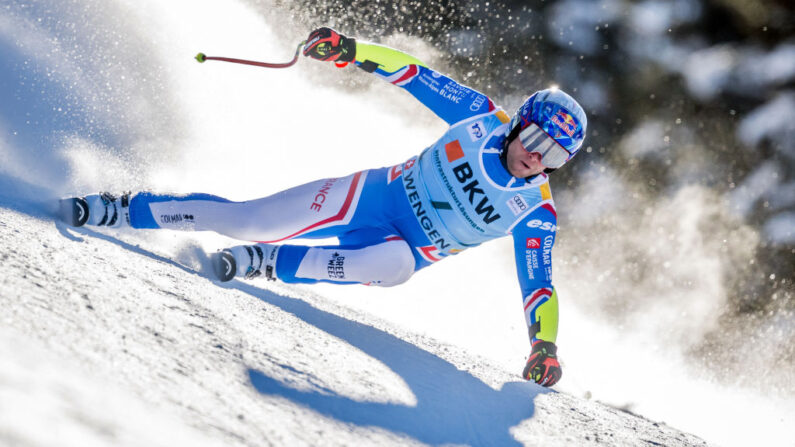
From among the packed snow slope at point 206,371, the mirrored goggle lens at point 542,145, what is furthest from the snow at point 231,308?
the mirrored goggle lens at point 542,145

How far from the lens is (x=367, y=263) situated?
3.31 m

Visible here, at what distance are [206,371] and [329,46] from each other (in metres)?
2.48

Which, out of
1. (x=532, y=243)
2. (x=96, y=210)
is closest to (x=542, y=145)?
(x=532, y=243)

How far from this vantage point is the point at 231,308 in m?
2.64

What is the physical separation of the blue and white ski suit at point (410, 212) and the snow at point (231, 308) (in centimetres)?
27

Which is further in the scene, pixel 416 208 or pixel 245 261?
pixel 416 208

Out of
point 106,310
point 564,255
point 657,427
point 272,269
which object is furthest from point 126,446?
point 564,255

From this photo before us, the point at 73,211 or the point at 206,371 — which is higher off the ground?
the point at 73,211

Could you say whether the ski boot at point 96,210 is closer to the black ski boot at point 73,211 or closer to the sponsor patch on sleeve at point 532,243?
→ the black ski boot at point 73,211

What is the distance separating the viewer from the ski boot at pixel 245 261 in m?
3.21

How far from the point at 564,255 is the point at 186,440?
12.8 meters

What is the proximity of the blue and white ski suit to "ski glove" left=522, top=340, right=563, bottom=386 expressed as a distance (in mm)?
86

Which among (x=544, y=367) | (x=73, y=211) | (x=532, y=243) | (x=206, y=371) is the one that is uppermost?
(x=532, y=243)

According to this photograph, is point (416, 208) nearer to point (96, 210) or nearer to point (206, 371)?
point (96, 210)
